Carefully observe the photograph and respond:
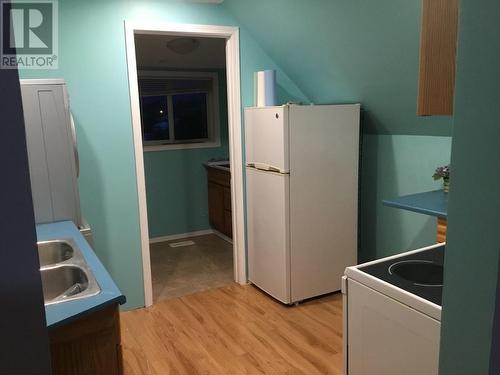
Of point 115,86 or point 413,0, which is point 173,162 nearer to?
point 115,86

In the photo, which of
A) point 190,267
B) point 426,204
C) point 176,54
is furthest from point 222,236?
point 426,204

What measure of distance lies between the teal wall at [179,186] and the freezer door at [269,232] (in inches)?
68.8

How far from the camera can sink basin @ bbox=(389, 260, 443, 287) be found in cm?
173

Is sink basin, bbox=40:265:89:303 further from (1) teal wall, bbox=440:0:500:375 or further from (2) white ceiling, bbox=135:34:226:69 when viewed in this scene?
(2) white ceiling, bbox=135:34:226:69

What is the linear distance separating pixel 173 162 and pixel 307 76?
2216 millimetres

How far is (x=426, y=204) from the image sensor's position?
2.41 m

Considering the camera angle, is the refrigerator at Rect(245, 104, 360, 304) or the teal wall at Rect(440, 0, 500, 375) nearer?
the teal wall at Rect(440, 0, 500, 375)

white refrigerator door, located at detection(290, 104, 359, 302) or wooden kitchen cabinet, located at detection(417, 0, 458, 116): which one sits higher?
wooden kitchen cabinet, located at detection(417, 0, 458, 116)

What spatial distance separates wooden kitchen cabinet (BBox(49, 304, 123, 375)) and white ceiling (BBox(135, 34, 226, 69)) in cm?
314

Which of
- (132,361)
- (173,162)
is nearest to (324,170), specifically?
(132,361)

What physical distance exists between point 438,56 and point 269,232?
226cm

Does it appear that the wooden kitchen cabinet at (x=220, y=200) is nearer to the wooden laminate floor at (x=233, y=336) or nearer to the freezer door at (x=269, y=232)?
the freezer door at (x=269, y=232)

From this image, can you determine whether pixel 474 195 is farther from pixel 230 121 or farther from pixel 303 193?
pixel 230 121

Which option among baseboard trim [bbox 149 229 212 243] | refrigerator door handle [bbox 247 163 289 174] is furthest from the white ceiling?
baseboard trim [bbox 149 229 212 243]
